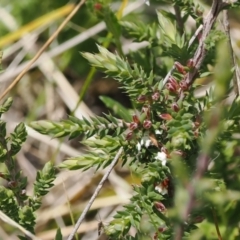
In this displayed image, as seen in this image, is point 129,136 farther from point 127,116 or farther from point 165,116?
point 127,116

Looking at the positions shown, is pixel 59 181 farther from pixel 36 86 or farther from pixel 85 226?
pixel 36 86

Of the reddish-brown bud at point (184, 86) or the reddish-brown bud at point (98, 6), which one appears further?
the reddish-brown bud at point (98, 6)

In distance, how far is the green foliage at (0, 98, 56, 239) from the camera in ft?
3.57

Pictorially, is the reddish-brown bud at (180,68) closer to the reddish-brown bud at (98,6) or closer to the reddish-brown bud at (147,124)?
the reddish-brown bud at (147,124)

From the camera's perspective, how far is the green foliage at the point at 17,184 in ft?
3.57

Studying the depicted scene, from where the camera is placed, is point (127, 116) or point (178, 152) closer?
point (178, 152)

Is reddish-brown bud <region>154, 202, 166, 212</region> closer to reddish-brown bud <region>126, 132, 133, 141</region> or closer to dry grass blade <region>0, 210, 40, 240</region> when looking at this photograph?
reddish-brown bud <region>126, 132, 133, 141</region>

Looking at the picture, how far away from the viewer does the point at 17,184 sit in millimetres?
1110

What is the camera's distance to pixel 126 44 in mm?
2402

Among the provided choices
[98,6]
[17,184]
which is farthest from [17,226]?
[98,6]

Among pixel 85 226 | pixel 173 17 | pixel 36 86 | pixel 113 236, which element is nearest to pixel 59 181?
pixel 85 226

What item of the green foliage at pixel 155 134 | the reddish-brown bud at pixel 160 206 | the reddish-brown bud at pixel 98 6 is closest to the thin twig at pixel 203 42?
the green foliage at pixel 155 134

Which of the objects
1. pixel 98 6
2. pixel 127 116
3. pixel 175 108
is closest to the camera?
pixel 175 108

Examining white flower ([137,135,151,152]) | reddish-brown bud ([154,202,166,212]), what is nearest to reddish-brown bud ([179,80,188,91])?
white flower ([137,135,151,152])
